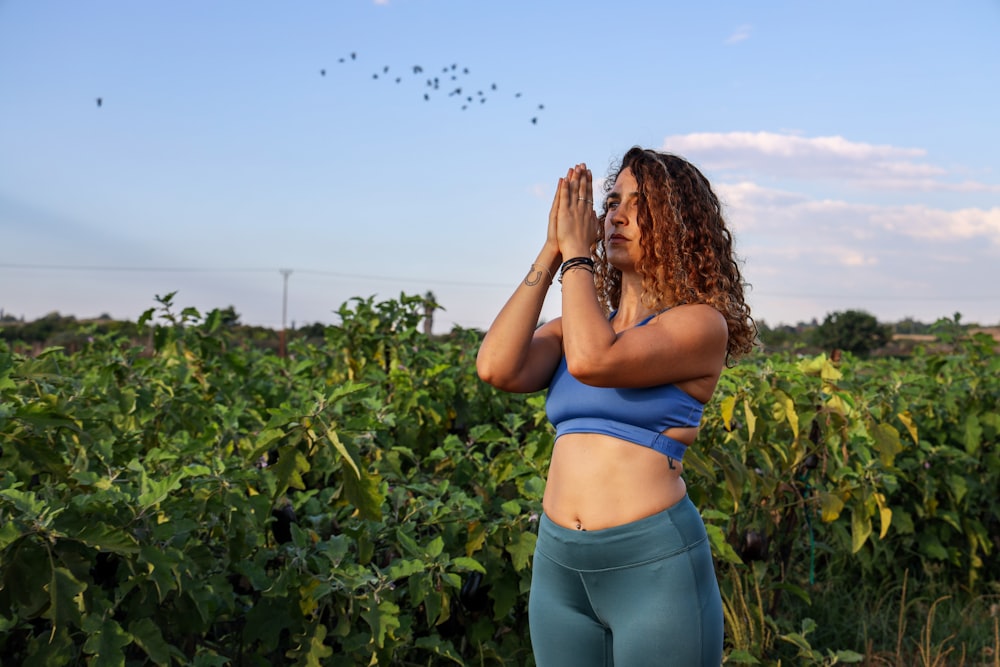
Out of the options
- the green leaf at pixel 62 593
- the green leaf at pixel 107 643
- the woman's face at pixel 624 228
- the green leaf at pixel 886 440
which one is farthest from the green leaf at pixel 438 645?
the green leaf at pixel 886 440

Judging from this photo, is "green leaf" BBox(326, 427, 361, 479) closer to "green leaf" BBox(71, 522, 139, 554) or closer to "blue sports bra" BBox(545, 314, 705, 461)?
"green leaf" BBox(71, 522, 139, 554)

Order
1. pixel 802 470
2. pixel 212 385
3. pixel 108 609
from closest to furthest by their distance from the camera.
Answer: pixel 108 609, pixel 802 470, pixel 212 385

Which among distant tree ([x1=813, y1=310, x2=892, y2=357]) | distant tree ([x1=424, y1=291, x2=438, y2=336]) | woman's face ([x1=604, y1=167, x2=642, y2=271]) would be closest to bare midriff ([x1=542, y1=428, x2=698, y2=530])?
woman's face ([x1=604, y1=167, x2=642, y2=271])

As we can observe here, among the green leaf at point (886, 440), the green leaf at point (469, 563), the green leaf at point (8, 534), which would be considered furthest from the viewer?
the green leaf at point (886, 440)

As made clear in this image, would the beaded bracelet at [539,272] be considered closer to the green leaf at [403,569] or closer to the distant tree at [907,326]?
the green leaf at [403,569]

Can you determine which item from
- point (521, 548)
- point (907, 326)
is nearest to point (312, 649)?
point (521, 548)

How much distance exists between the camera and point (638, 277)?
2.36 meters

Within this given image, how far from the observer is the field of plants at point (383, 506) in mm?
2756

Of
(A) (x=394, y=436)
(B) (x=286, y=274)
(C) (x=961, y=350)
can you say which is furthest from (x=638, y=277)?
(B) (x=286, y=274)

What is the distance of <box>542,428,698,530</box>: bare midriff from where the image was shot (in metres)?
2.10

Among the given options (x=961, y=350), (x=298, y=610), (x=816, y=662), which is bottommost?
(x=816, y=662)

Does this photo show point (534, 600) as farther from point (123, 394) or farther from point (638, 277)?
point (123, 394)

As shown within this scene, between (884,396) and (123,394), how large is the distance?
3444mm

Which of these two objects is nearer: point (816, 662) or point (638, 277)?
point (638, 277)
